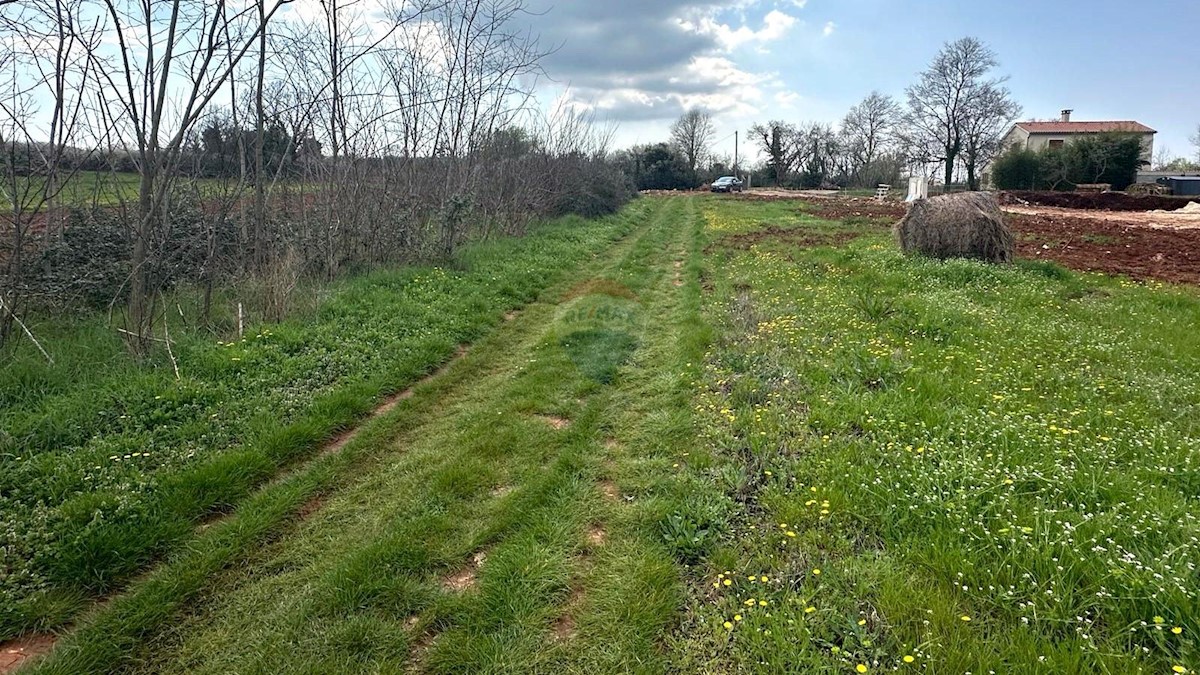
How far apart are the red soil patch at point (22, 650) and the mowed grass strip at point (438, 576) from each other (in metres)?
0.12

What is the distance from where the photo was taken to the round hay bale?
37.5 feet

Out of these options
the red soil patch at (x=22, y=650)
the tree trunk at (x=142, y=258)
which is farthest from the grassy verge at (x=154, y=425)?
the tree trunk at (x=142, y=258)

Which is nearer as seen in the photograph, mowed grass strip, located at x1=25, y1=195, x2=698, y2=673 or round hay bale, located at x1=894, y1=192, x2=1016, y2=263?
mowed grass strip, located at x1=25, y1=195, x2=698, y2=673

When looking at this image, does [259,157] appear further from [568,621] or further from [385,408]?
[568,621]

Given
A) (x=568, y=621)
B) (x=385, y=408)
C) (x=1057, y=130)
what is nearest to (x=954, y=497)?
(x=568, y=621)

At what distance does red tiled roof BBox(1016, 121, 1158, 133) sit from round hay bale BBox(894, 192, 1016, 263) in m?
58.0

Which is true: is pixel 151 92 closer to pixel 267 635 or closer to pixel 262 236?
pixel 262 236

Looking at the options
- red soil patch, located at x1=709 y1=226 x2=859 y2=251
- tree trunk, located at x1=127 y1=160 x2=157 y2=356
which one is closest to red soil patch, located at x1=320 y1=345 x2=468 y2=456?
tree trunk, located at x1=127 y1=160 x2=157 y2=356

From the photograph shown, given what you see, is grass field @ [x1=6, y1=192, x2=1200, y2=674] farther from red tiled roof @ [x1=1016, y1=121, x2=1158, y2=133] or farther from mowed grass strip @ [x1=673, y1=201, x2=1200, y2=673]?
red tiled roof @ [x1=1016, y1=121, x2=1158, y2=133]

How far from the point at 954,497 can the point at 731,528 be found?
130 cm

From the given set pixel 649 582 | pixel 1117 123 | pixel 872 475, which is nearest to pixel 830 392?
pixel 872 475

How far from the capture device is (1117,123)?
55812 millimetres

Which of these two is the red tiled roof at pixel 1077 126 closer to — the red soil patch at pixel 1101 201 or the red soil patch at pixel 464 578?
the red soil patch at pixel 1101 201

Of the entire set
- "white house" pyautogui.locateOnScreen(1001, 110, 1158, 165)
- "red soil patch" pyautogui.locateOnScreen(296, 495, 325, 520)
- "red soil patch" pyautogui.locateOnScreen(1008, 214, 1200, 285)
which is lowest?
"red soil patch" pyautogui.locateOnScreen(296, 495, 325, 520)
